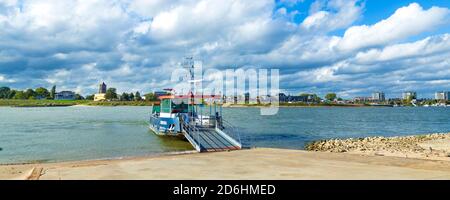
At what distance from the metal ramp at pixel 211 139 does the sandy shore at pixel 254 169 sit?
13.5 ft

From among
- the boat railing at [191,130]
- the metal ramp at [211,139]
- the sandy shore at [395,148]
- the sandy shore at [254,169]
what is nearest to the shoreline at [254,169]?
the sandy shore at [254,169]

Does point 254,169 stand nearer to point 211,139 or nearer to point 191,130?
point 211,139

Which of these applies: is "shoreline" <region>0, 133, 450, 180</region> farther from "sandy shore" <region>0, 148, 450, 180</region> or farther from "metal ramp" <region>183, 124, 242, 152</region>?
"metal ramp" <region>183, 124, 242, 152</region>

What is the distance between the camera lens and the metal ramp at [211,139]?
66.4 feet

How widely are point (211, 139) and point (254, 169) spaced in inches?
477

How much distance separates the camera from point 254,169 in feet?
41.1

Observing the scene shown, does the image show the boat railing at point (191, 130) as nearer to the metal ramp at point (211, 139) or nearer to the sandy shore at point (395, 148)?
the metal ramp at point (211, 139)

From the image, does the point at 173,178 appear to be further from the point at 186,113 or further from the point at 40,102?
the point at 40,102

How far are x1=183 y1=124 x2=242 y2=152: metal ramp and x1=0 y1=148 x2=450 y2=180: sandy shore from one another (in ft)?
13.5

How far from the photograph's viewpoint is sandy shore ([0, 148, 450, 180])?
11133mm
